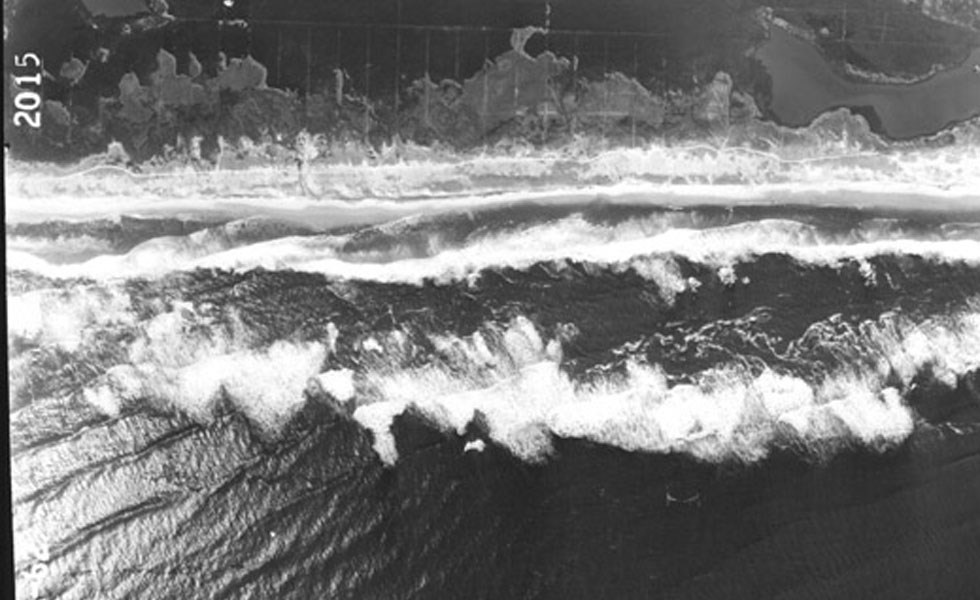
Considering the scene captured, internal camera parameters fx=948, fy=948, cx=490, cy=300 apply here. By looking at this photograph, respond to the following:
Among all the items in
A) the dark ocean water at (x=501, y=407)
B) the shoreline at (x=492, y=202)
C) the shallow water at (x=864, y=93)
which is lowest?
the dark ocean water at (x=501, y=407)

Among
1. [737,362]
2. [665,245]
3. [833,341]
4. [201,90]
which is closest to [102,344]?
[201,90]

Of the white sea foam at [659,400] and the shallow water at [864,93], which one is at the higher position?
the shallow water at [864,93]

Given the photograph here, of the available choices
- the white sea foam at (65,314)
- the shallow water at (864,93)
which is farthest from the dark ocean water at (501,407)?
the shallow water at (864,93)

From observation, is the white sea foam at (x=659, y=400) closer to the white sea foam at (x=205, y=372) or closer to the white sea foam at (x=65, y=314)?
the white sea foam at (x=205, y=372)

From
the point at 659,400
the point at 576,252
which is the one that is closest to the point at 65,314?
the point at 576,252

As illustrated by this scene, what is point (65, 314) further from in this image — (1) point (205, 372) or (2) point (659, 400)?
(2) point (659, 400)

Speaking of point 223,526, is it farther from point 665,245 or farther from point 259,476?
point 665,245

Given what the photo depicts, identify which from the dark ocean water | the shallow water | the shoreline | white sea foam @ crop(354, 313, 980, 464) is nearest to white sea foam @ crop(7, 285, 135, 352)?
the dark ocean water
